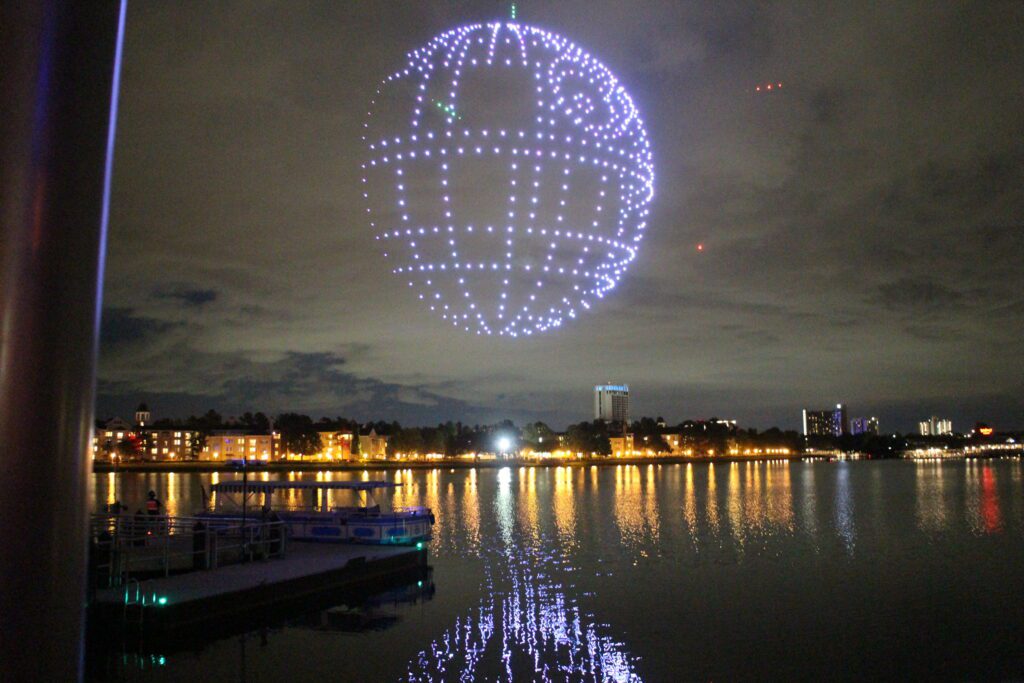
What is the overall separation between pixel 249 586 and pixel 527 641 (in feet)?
26.1

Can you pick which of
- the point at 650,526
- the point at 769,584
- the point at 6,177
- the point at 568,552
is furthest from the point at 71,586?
the point at 650,526

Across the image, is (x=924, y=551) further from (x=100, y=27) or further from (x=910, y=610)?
(x=100, y=27)

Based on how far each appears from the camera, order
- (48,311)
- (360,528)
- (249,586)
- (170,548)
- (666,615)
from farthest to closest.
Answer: (360,528) → (170,548) → (666,615) → (249,586) → (48,311)

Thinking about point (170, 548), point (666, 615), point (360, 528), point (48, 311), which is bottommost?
point (666, 615)

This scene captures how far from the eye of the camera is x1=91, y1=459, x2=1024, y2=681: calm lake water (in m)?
20.7

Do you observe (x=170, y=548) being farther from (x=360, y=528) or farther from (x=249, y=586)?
(x=360, y=528)

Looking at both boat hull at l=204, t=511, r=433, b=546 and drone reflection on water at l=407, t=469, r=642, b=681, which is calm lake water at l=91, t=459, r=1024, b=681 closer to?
drone reflection on water at l=407, t=469, r=642, b=681

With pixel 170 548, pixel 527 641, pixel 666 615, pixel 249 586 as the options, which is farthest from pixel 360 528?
pixel 666 615

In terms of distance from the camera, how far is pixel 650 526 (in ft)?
183

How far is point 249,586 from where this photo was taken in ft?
75.9

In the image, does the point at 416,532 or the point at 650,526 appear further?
the point at 650,526

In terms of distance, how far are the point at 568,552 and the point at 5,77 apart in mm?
42262

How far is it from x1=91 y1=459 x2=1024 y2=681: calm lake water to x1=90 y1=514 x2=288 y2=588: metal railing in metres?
4.12

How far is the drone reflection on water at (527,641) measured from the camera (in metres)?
20.6
